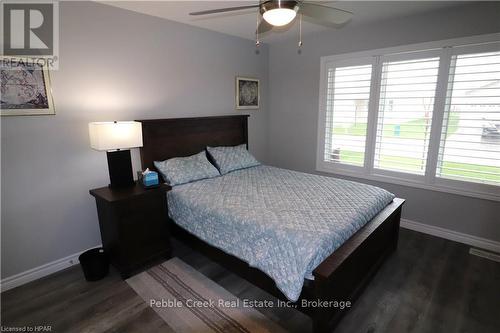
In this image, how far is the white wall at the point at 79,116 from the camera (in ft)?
7.30

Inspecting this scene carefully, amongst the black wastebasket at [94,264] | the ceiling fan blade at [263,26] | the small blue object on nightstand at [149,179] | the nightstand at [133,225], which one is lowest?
the black wastebasket at [94,264]

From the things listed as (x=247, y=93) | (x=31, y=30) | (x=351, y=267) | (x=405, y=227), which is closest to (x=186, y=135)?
(x=247, y=93)

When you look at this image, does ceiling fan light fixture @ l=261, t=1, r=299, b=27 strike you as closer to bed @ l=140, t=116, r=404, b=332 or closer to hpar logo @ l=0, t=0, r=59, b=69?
bed @ l=140, t=116, r=404, b=332

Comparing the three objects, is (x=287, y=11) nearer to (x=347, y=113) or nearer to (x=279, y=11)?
(x=279, y=11)

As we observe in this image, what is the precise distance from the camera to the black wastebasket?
230 centimetres

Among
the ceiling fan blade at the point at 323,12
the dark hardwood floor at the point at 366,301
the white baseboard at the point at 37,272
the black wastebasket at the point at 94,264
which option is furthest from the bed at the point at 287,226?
the ceiling fan blade at the point at 323,12

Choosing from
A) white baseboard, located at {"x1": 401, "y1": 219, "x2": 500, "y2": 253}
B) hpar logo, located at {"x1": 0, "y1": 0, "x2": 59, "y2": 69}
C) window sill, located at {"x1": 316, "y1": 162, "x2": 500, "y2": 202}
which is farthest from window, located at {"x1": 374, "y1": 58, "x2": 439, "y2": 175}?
hpar logo, located at {"x1": 0, "y1": 0, "x2": 59, "y2": 69}

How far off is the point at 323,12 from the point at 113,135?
1.99m

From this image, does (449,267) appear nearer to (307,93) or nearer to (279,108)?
(307,93)

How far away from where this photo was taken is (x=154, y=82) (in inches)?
117

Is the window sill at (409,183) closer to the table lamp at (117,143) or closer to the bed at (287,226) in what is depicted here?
the bed at (287,226)

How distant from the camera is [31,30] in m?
2.17

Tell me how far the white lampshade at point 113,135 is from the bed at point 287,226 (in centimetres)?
49

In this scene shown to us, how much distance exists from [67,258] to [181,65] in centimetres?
246
